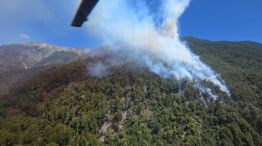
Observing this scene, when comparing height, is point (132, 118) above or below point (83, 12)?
above

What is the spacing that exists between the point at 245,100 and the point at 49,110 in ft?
412

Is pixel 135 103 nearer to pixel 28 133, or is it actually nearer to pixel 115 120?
pixel 115 120

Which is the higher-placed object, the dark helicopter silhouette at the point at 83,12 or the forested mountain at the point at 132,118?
the forested mountain at the point at 132,118

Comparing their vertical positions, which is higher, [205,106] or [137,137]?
[205,106]

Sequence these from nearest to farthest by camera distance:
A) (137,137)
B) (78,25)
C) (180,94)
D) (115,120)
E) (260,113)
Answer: (78,25) → (137,137) → (115,120) → (260,113) → (180,94)

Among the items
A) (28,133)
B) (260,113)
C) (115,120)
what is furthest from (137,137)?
(260,113)

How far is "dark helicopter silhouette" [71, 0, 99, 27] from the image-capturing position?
1954 cm

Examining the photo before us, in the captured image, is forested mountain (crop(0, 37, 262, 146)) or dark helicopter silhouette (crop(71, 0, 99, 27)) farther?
forested mountain (crop(0, 37, 262, 146))

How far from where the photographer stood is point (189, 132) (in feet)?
489

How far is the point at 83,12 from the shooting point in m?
20.8

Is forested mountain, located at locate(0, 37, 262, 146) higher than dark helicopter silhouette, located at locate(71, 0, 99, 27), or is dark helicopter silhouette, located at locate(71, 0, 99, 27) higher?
forested mountain, located at locate(0, 37, 262, 146)

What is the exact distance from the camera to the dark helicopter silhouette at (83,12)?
64.1 feet

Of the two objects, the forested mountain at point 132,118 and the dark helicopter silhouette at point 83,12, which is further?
the forested mountain at point 132,118

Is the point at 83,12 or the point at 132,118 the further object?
the point at 132,118
